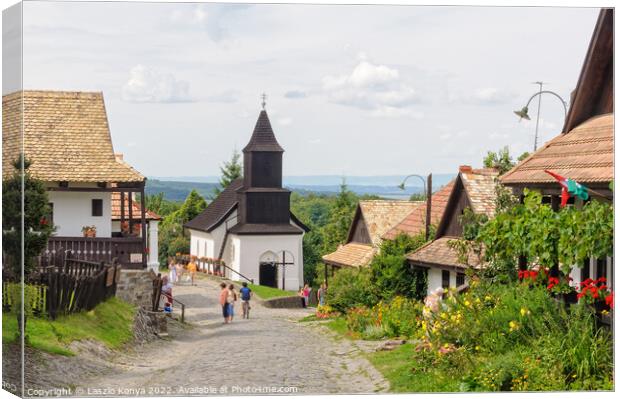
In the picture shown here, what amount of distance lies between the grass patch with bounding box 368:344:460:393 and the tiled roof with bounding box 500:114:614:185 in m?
2.87

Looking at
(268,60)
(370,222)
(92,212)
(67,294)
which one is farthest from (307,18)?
(370,222)

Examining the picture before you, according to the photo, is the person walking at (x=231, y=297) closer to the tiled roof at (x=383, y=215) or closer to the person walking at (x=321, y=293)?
the person walking at (x=321, y=293)

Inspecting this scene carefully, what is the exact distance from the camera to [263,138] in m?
16.3

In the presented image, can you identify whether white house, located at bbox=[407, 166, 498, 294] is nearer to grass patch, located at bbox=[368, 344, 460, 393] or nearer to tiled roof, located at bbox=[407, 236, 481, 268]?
tiled roof, located at bbox=[407, 236, 481, 268]

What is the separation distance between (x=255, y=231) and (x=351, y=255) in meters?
4.96

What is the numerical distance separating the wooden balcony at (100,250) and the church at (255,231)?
85cm

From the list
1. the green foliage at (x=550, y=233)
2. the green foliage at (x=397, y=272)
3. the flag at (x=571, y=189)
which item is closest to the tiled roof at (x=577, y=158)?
the flag at (x=571, y=189)

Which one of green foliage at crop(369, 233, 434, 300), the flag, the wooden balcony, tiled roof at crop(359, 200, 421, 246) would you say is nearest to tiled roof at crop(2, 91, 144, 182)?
the wooden balcony

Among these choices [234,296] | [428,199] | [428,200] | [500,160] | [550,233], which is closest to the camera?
[550,233]

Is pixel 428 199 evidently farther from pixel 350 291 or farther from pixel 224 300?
pixel 350 291

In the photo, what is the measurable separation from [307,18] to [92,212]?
4253 millimetres

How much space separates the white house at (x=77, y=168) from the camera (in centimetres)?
1486

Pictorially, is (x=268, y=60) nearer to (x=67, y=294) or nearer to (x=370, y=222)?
(x=67, y=294)

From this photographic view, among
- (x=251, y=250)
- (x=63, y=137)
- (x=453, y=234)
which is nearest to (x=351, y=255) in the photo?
(x=453, y=234)
